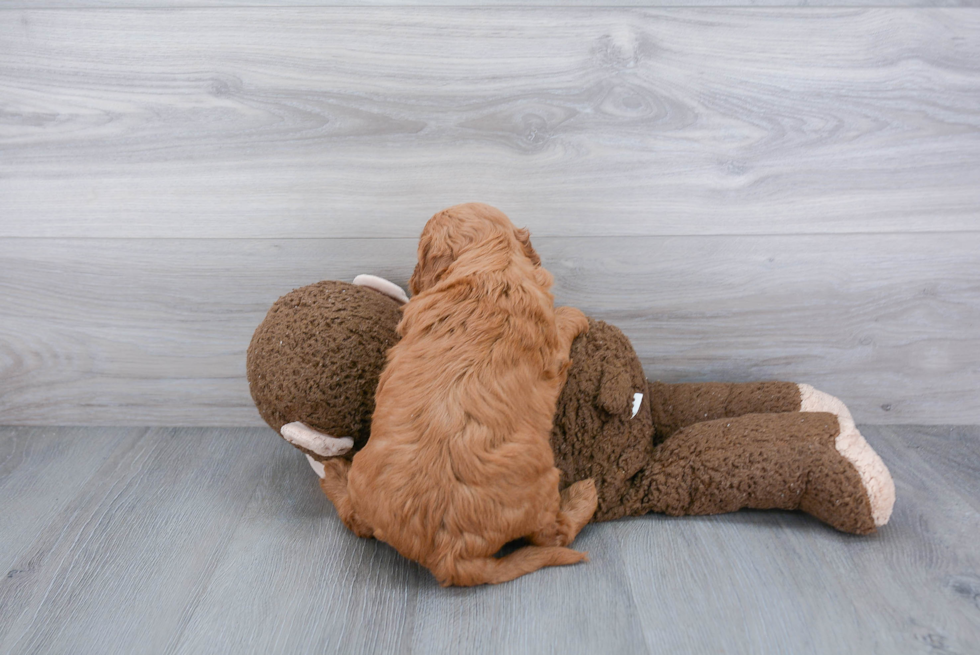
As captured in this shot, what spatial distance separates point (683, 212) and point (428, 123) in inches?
22.0

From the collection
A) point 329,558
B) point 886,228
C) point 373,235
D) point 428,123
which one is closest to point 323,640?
point 329,558

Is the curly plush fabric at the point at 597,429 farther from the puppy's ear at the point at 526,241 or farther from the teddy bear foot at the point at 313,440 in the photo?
the teddy bear foot at the point at 313,440

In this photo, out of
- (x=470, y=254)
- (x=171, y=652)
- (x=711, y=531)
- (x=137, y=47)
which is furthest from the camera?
(x=137, y=47)

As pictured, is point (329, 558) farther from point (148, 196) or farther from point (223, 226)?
point (148, 196)

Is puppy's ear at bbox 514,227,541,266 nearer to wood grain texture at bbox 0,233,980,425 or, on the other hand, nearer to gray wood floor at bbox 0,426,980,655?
wood grain texture at bbox 0,233,980,425

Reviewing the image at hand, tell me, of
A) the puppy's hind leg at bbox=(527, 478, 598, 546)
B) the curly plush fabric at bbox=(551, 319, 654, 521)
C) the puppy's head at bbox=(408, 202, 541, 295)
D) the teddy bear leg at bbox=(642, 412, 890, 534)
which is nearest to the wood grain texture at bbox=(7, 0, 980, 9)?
the puppy's head at bbox=(408, 202, 541, 295)

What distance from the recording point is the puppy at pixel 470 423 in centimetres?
93

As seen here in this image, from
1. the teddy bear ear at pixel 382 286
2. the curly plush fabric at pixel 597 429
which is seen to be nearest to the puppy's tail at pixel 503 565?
the curly plush fabric at pixel 597 429

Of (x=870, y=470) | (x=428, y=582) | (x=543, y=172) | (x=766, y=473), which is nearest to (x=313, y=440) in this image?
(x=428, y=582)

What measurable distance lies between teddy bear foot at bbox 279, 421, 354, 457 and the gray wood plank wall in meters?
0.39

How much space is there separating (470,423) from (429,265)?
0.29 m

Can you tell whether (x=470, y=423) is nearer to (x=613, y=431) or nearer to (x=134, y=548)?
(x=613, y=431)

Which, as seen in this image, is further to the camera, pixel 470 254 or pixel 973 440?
pixel 973 440

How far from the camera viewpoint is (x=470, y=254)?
1.03 meters
